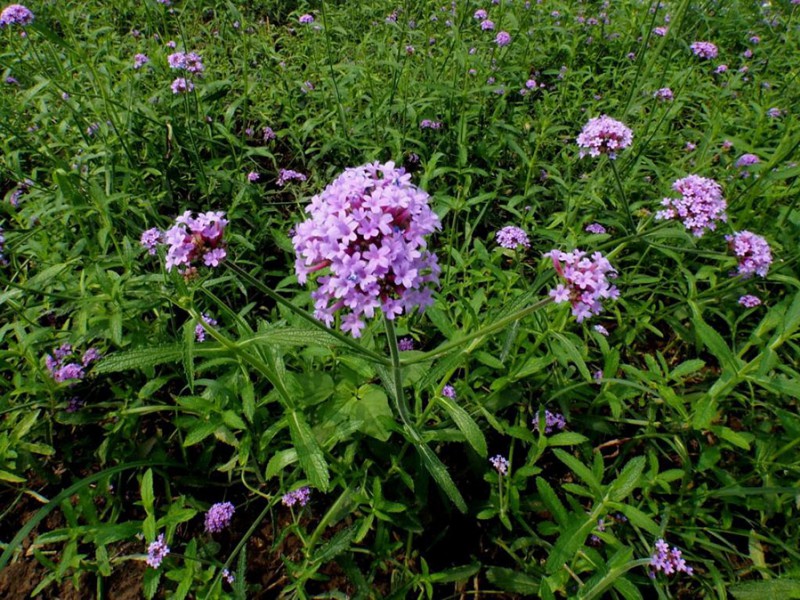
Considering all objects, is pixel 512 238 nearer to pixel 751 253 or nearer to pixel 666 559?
pixel 751 253

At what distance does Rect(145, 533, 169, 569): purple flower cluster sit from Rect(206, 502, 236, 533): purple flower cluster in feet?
0.89

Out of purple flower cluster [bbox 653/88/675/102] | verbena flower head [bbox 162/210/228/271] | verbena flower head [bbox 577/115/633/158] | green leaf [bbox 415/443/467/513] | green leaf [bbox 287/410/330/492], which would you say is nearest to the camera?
verbena flower head [bbox 162/210/228/271]

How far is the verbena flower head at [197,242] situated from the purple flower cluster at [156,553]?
1556 millimetres

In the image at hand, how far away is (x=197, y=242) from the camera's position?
1.88 meters

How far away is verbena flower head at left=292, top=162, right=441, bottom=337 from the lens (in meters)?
1.74

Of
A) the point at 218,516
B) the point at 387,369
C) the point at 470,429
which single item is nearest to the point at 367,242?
the point at 387,369

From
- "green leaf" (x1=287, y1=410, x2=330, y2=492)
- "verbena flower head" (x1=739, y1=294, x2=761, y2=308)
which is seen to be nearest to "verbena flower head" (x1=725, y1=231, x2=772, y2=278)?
"verbena flower head" (x1=739, y1=294, x2=761, y2=308)

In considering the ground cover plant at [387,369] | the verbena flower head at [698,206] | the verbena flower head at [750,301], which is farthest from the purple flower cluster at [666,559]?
the verbena flower head at [750,301]

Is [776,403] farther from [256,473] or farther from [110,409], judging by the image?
[110,409]

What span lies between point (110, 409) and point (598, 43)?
6854mm

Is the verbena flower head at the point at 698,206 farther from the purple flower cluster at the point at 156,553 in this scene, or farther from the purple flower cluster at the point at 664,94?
the purple flower cluster at the point at 156,553

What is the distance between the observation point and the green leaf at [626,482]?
7.28 feet

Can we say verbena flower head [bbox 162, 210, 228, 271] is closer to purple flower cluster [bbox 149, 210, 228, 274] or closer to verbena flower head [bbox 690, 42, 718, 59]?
purple flower cluster [bbox 149, 210, 228, 274]

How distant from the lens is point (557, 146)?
5.05m
